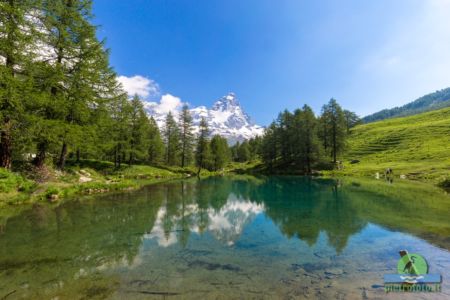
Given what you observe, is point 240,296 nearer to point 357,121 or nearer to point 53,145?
point 53,145

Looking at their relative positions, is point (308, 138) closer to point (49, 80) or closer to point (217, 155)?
point (217, 155)

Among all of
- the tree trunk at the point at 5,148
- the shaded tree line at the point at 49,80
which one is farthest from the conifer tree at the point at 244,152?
the tree trunk at the point at 5,148

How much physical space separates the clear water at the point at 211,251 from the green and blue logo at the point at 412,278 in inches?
8.3

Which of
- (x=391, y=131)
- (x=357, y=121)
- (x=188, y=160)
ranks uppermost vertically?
(x=357, y=121)

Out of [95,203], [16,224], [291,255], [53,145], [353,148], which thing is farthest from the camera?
[353,148]

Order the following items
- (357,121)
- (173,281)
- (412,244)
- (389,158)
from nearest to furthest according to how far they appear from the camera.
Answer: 1. (173,281)
2. (412,244)
3. (389,158)
4. (357,121)

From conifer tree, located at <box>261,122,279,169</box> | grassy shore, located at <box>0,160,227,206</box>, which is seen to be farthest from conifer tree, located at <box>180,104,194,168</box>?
grassy shore, located at <box>0,160,227,206</box>

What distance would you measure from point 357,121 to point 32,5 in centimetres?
13062

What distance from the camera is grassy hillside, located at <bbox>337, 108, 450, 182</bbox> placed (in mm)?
46638

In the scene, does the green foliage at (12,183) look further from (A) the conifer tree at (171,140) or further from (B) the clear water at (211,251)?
(A) the conifer tree at (171,140)

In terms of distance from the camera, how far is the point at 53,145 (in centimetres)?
2427

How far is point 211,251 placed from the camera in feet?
30.9

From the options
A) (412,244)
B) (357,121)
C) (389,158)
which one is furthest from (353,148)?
(412,244)

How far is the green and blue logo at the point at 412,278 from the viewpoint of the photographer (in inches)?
247
